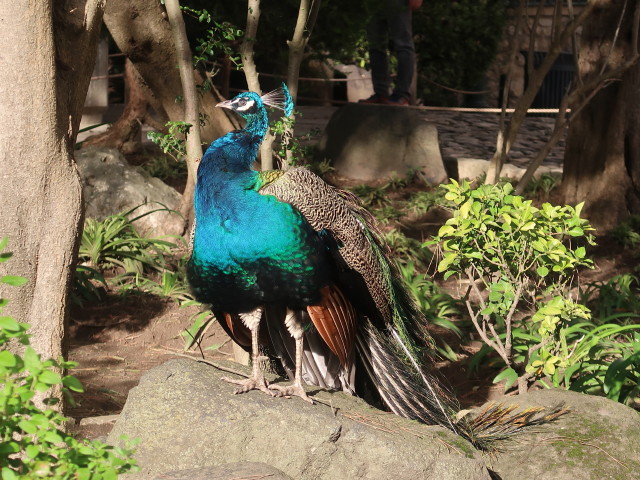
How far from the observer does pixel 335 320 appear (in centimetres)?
374

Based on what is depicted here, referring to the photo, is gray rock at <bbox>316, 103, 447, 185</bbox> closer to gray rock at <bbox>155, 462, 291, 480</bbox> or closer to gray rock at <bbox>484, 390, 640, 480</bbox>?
gray rock at <bbox>484, 390, 640, 480</bbox>

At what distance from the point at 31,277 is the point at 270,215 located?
94cm

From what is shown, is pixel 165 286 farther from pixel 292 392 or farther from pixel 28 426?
pixel 28 426

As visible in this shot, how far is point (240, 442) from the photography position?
10.5 feet

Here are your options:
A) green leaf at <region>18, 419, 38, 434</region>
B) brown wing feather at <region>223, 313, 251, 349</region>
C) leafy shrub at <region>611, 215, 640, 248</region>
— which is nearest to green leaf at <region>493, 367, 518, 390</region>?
brown wing feather at <region>223, 313, 251, 349</region>

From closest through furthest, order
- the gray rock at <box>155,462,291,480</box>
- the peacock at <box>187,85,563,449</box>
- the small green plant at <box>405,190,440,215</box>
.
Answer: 1. the gray rock at <box>155,462,291,480</box>
2. the peacock at <box>187,85,563,449</box>
3. the small green plant at <box>405,190,440,215</box>

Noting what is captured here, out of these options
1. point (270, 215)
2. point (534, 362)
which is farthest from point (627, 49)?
point (270, 215)

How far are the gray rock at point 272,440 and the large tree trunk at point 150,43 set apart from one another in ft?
10.5

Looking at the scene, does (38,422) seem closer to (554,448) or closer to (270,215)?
(270,215)

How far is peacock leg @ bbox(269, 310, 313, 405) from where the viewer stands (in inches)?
140

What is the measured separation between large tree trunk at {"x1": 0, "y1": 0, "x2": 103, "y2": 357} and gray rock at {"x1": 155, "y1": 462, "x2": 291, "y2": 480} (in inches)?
39.2

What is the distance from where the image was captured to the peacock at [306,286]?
3.48m

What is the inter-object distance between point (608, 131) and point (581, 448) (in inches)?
177

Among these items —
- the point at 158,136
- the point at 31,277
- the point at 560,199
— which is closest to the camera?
the point at 31,277
